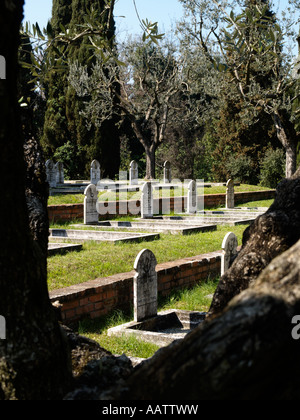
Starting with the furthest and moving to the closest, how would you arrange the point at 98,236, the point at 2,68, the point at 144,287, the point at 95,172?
the point at 95,172
the point at 98,236
the point at 144,287
the point at 2,68

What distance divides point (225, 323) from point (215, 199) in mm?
17846

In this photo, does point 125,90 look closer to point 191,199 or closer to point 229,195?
point 229,195

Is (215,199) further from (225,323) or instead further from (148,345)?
(225,323)

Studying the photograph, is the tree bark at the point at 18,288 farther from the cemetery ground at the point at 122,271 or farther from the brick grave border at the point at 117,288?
the brick grave border at the point at 117,288

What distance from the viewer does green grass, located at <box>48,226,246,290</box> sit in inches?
295

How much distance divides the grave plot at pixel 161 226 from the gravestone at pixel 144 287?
16.6 ft

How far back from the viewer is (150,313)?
22.3ft

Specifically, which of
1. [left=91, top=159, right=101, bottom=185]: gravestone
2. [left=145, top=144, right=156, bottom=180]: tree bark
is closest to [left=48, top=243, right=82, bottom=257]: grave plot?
[left=91, top=159, right=101, bottom=185]: gravestone

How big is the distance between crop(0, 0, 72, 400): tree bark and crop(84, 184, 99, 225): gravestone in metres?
11.1

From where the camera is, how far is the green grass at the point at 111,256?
24.6 ft

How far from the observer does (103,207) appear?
15.0m

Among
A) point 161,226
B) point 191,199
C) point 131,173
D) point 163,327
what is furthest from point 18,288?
point 131,173

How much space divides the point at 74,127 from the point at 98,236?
1834 cm

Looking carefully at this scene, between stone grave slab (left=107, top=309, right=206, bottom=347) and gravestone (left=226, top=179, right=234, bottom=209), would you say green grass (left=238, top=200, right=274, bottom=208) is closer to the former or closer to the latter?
gravestone (left=226, top=179, right=234, bottom=209)
